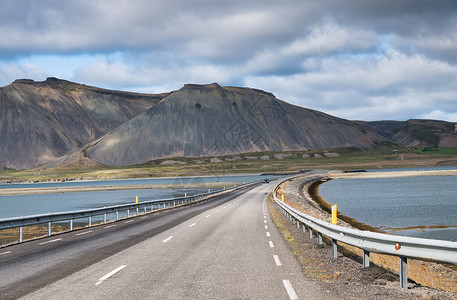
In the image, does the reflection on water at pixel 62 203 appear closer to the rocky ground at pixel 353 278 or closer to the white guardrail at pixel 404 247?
the rocky ground at pixel 353 278

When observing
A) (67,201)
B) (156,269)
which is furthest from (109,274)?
(67,201)

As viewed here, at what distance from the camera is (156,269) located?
11320 mm

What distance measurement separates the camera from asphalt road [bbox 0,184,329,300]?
8.84 m

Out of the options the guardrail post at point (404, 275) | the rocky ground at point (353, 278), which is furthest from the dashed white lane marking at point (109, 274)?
the guardrail post at point (404, 275)

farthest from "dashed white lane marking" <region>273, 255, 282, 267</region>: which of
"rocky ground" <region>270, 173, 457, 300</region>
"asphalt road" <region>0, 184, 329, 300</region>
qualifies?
"rocky ground" <region>270, 173, 457, 300</region>

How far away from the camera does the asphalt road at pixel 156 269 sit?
8.84 m

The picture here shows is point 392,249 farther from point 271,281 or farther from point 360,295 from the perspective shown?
point 271,281

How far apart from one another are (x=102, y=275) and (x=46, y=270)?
5.76ft

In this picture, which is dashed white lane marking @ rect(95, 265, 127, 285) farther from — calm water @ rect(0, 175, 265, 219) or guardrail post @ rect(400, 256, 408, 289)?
calm water @ rect(0, 175, 265, 219)

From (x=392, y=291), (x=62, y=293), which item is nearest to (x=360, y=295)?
(x=392, y=291)

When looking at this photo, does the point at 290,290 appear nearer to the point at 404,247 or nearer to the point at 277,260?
the point at 404,247

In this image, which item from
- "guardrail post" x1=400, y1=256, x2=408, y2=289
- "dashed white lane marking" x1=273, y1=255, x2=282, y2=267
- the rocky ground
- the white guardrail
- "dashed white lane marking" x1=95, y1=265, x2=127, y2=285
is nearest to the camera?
the white guardrail

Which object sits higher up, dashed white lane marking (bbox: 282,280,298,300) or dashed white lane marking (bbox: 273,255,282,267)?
dashed white lane marking (bbox: 282,280,298,300)

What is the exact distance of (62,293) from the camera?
29.2 ft
